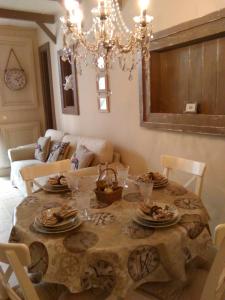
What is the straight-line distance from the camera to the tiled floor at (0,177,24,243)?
2916 mm

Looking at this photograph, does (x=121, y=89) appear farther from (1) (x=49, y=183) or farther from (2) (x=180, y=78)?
(1) (x=49, y=183)

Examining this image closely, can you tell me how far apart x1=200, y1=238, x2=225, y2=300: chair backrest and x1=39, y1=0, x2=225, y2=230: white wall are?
129 centimetres

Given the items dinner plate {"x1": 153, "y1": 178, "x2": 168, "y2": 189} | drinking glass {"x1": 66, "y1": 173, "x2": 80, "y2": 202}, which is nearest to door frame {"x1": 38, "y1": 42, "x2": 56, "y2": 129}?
drinking glass {"x1": 66, "y1": 173, "x2": 80, "y2": 202}

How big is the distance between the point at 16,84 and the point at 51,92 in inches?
30.1

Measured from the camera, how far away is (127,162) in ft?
10.9

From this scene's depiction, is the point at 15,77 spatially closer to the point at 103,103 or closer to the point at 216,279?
the point at 103,103

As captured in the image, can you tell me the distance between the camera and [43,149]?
4.22m

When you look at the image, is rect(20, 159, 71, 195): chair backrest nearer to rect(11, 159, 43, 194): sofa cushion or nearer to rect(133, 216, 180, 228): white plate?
rect(133, 216, 180, 228): white plate

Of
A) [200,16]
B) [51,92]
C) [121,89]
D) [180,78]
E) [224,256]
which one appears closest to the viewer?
[224,256]

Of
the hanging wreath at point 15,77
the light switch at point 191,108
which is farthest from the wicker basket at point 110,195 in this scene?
the hanging wreath at point 15,77

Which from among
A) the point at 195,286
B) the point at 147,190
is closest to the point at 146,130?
the point at 147,190

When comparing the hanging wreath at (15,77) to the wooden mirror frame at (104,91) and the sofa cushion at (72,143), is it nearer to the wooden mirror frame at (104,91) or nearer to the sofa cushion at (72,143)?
the sofa cushion at (72,143)

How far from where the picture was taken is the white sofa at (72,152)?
10.5 ft

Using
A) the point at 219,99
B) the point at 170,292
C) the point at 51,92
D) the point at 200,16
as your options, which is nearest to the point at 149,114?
the point at 219,99
